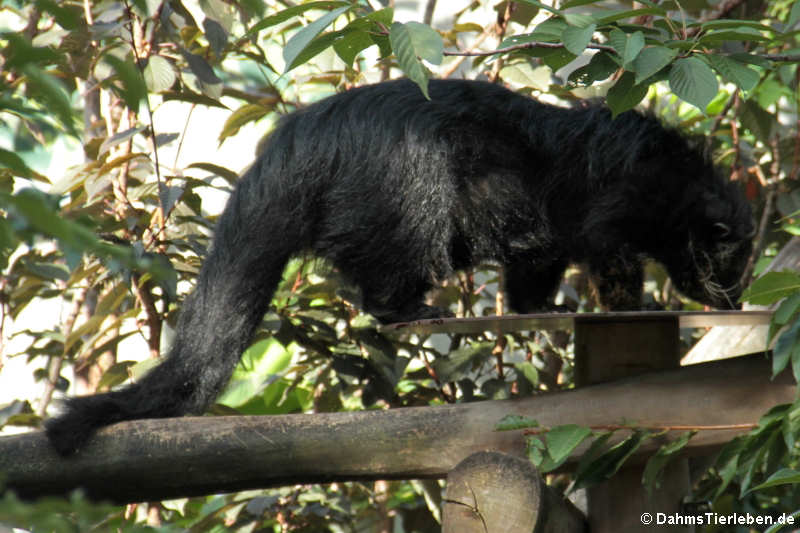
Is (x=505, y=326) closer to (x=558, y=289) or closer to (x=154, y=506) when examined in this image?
(x=558, y=289)

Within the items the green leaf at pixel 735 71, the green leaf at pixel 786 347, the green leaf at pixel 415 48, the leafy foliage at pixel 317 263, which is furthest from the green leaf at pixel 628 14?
the green leaf at pixel 786 347

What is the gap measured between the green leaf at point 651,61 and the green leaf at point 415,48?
35cm

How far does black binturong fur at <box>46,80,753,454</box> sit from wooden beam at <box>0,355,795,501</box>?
0.13 m

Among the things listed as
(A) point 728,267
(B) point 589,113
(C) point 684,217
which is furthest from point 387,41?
(A) point 728,267

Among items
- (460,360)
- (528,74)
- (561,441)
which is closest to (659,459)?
(561,441)

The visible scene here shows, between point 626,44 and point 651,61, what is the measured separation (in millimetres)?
52

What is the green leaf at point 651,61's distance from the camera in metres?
1.57

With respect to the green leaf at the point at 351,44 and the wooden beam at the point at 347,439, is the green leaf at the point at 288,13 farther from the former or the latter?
the wooden beam at the point at 347,439

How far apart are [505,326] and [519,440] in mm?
271

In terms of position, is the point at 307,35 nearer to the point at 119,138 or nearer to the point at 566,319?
the point at 566,319

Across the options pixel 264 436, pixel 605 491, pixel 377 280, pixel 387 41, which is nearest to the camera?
pixel 387 41

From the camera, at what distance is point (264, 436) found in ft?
6.72

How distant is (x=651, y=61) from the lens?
5.23 feet

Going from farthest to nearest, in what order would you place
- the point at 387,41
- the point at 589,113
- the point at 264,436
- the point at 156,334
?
the point at 156,334 < the point at 589,113 < the point at 264,436 < the point at 387,41
